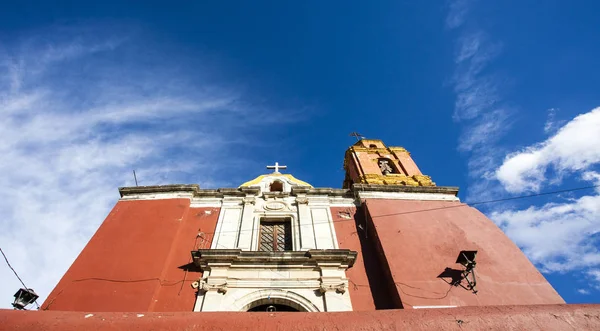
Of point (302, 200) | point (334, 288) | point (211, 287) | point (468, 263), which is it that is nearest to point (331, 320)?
point (334, 288)

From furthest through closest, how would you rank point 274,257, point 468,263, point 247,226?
point 247,226, point 274,257, point 468,263

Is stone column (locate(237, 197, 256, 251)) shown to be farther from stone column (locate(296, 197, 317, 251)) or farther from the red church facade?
stone column (locate(296, 197, 317, 251))

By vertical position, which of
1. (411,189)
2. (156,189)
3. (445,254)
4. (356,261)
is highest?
(156,189)

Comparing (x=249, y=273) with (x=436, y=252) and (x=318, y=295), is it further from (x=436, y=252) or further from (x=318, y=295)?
(x=436, y=252)

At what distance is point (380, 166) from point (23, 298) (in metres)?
13.5

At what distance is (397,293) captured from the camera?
827 cm

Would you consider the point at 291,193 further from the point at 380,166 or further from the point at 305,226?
the point at 380,166

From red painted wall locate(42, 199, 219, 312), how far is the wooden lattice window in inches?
65.6

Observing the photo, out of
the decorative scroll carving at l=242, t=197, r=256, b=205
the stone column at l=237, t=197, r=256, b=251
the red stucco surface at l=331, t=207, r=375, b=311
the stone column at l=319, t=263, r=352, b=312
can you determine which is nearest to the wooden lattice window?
A: the stone column at l=237, t=197, r=256, b=251

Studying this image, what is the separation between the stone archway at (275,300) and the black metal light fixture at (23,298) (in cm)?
472

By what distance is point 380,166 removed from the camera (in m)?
15.8

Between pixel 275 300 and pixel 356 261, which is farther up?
pixel 356 261

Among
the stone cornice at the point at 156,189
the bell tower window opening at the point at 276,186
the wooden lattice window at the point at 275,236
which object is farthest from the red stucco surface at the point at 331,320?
the bell tower window opening at the point at 276,186

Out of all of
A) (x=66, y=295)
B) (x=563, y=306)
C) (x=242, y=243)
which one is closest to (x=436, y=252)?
(x=563, y=306)
